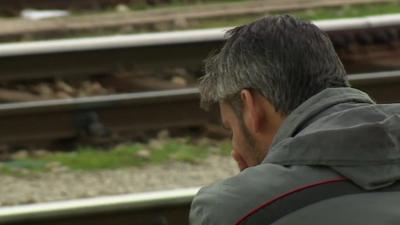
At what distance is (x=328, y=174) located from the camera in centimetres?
207

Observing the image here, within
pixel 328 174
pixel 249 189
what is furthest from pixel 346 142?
pixel 249 189

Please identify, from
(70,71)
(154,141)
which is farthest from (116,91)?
(154,141)

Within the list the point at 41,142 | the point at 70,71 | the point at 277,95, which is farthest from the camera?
the point at 70,71

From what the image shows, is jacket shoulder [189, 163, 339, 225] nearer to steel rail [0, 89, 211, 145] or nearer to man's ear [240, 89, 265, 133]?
man's ear [240, 89, 265, 133]

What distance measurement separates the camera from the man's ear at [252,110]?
229cm

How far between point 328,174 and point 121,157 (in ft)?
14.0

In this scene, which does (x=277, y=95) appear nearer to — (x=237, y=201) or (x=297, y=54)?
(x=297, y=54)

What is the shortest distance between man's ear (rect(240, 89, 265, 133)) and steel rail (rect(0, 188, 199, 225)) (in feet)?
6.61

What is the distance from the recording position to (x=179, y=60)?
7559 mm

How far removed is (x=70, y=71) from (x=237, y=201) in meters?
5.44

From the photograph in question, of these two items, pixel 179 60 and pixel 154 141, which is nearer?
pixel 154 141

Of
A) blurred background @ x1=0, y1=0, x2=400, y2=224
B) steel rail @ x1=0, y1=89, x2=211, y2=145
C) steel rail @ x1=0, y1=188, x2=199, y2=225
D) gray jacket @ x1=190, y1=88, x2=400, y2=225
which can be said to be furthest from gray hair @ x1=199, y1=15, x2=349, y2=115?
steel rail @ x1=0, y1=89, x2=211, y2=145

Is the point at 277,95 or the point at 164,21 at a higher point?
the point at 277,95

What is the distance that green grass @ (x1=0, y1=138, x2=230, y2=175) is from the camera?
6.14 meters
